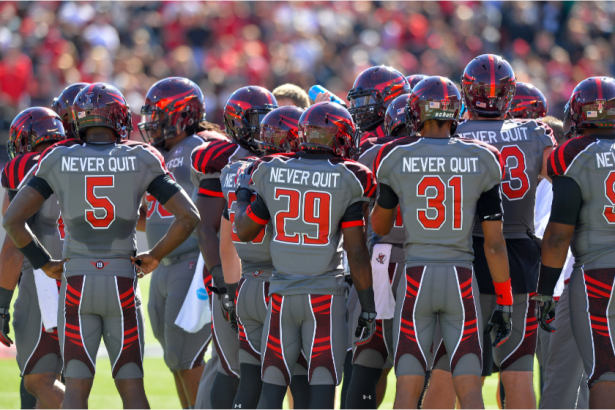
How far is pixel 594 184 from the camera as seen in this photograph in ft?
13.6

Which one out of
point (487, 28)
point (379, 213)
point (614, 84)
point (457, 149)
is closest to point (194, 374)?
point (379, 213)

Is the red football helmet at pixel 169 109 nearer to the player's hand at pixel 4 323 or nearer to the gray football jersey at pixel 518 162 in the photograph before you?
the player's hand at pixel 4 323

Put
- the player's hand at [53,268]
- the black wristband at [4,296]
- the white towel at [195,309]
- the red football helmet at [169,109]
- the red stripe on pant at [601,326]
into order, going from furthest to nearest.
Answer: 1. the red football helmet at [169,109]
2. the white towel at [195,309]
3. the black wristband at [4,296]
4. the player's hand at [53,268]
5. the red stripe on pant at [601,326]

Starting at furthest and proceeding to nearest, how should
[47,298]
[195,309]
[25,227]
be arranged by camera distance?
1. [195,309]
2. [47,298]
3. [25,227]

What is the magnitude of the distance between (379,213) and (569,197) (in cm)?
101

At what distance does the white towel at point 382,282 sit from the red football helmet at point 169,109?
1.86m

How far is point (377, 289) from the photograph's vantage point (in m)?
4.55

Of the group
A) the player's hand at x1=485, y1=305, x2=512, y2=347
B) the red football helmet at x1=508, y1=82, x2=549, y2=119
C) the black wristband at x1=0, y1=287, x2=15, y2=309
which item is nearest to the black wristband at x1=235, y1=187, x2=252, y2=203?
the player's hand at x1=485, y1=305, x2=512, y2=347

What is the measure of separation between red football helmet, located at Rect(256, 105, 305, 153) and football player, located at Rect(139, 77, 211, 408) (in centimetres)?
113

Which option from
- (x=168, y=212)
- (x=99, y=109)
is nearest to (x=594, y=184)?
(x=99, y=109)

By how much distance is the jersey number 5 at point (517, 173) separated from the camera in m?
4.47

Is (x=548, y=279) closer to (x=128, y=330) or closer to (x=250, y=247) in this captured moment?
(x=250, y=247)

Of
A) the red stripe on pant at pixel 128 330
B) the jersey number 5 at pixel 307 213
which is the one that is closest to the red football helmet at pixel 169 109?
the red stripe on pant at pixel 128 330

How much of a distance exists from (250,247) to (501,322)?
4.72 ft
